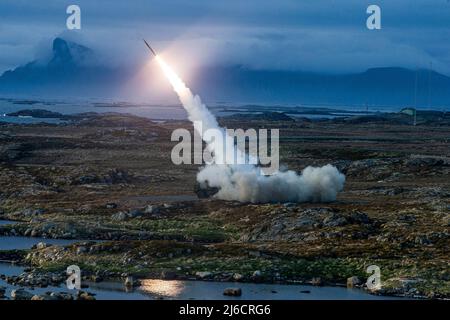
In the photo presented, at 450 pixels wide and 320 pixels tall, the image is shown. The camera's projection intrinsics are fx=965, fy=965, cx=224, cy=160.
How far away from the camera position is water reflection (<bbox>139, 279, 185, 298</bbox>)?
61.9 m

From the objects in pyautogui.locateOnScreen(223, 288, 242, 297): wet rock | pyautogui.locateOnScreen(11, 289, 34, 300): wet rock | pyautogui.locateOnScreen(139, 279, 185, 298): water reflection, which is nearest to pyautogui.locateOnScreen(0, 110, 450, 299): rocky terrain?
pyautogui.locateOnScreen(139, 279, 185, 298): water reflection

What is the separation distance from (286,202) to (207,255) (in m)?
26.8

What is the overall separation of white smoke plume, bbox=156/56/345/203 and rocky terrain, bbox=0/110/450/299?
2.02 meters

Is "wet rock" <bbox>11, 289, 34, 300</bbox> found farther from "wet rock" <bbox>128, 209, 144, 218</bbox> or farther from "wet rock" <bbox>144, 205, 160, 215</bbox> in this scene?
"wet rock" <bbox>144, 205, 160, 215</bbox>

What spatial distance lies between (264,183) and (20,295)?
43.3 metres

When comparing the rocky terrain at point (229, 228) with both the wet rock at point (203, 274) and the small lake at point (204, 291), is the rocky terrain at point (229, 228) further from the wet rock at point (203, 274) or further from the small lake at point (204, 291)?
the small lake at point (204, 291)

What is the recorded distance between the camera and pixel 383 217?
283ft

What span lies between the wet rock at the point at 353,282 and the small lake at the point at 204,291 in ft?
3.26

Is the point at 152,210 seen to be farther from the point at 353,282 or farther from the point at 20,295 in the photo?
the point at 20,295

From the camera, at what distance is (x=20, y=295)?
58.3m

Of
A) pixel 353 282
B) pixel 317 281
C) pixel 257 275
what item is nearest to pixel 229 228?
pixel 257 275

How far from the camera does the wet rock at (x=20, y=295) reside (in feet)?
190
